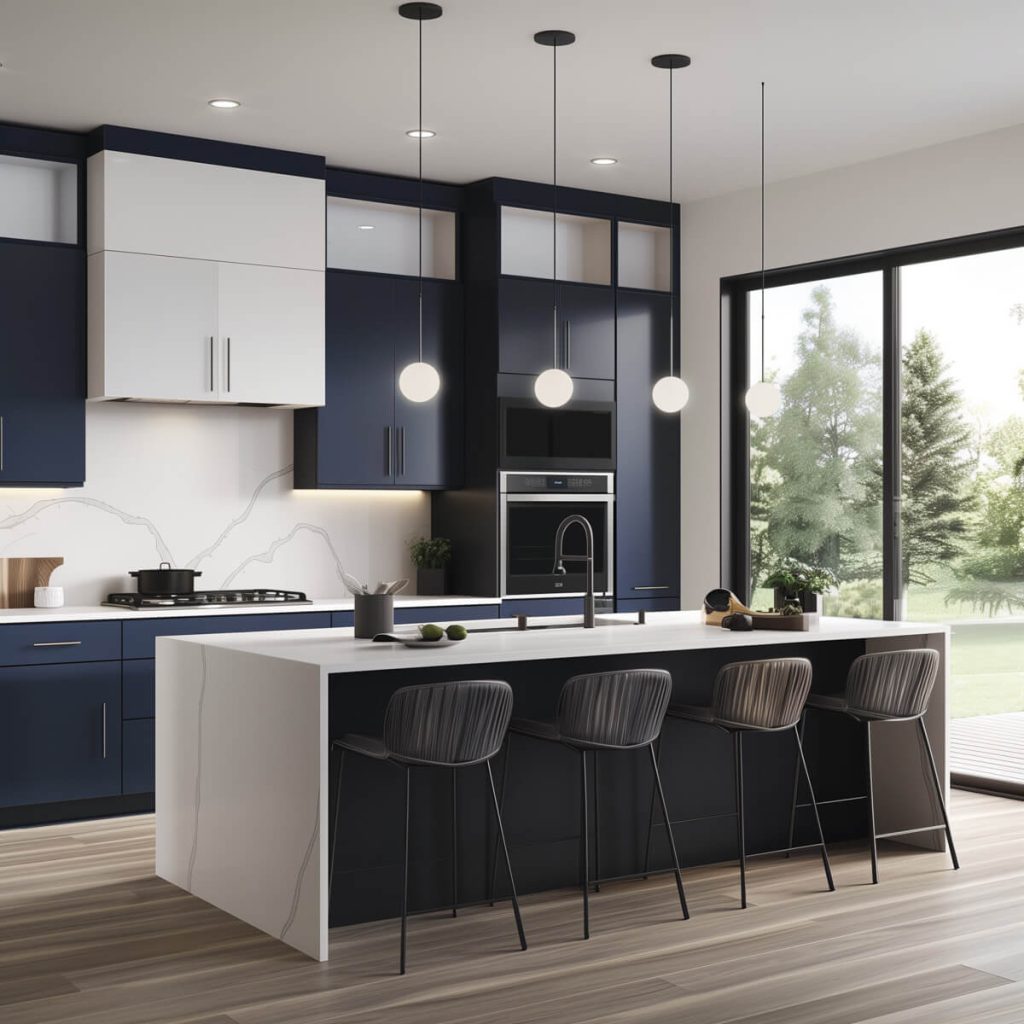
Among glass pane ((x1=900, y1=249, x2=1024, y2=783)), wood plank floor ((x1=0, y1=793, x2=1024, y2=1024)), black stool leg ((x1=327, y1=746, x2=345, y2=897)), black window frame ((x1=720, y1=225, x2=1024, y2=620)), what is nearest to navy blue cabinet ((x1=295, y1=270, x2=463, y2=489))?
black window frame ((x1=720, y1=225, x2=1024, y2=620))

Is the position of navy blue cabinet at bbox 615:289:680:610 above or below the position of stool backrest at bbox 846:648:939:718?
above

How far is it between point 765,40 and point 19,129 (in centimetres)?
326

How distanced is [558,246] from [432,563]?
6.04ft

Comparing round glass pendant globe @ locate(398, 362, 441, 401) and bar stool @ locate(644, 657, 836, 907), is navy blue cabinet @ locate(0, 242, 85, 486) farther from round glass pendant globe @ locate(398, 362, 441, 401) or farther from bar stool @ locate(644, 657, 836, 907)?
bar stool @ locate(644, 657, 836, 907)

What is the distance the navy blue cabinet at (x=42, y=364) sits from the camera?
20.0 ft

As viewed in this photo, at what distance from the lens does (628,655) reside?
511 centimetres

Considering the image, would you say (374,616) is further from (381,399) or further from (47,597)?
(381,399)

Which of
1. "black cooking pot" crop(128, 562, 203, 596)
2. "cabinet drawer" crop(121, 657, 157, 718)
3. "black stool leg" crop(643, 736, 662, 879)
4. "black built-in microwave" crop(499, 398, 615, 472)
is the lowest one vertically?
"black stool leg" crop(643, 736, 662, 879)

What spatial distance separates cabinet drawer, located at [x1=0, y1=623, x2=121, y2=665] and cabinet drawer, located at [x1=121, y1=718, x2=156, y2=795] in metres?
0.33

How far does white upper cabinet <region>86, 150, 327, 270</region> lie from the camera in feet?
20.4

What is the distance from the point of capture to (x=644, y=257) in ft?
26.1

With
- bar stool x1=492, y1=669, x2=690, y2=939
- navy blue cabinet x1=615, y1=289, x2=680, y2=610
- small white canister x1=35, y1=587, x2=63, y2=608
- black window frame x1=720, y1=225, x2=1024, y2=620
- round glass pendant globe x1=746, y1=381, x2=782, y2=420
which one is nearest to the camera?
bar stool x1=492, y1=669, x2=690, y2=939

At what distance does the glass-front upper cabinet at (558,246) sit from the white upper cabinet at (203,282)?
3.55ft

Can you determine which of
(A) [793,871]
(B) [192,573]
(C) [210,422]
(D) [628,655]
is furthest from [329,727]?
(C) [210,422]
